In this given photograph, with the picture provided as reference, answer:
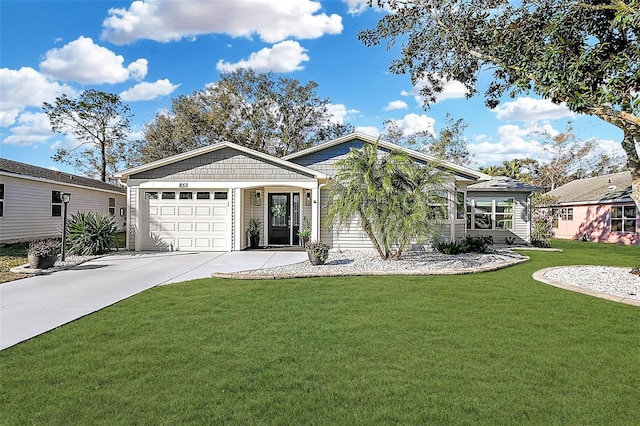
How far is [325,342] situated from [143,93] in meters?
30.1

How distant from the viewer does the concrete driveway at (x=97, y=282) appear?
5570 mm

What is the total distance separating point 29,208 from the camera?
1627 cm

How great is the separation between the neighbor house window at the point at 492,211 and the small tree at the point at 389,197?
8.91m

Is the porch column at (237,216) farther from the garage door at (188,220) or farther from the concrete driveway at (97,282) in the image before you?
the concrete driveway at (97,282)

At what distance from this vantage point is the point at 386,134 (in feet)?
116

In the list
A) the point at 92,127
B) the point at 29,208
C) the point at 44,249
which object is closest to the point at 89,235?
the point at 44,249

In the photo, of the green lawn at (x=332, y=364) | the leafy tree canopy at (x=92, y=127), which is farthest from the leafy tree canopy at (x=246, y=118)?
the green lawn at (x=332, y=364)

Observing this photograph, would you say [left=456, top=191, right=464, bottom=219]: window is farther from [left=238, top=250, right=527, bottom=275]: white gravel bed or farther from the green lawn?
the green lawn

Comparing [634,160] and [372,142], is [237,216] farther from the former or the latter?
[634,160]

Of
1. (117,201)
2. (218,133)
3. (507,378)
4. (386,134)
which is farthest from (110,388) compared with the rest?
(386,134)

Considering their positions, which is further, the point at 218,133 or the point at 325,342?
the point at 218,133

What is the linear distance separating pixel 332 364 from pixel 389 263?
7198mm

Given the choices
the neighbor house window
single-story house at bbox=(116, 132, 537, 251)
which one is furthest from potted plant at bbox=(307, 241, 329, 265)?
the neighbor house window

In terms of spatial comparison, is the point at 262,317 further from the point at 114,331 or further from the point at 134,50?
the point at 134,50
